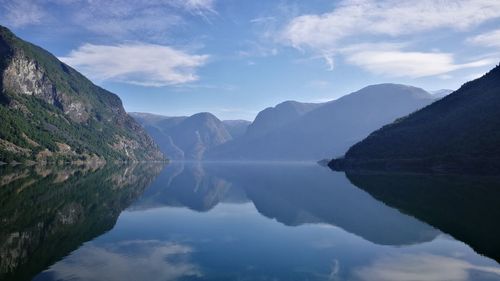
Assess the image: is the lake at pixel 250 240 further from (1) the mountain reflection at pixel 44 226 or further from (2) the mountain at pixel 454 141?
(2) the mountain at pixel 454 141

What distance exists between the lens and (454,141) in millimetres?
152750

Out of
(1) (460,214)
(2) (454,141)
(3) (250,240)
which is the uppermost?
(2) (454,141)

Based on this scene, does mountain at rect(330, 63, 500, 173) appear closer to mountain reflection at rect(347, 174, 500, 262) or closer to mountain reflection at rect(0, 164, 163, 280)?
mountain reflection at rect(347, 174, 500, 262)

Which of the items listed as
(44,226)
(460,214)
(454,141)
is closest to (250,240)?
(44,226)

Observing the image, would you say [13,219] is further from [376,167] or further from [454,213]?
[376,167]

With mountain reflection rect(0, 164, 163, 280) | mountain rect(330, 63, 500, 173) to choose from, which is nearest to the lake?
mountain reflection rect(0, 164, 163, 280)

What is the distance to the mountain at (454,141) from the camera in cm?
13525

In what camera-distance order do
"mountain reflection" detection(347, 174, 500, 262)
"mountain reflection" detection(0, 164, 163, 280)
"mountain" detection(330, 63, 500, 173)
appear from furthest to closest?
"mountain" detection(330, 63, 500, 173) → "mountain reflection" detection(347, 174, 500, 262) → "mountain reflection" detection(0, 164, 163, 280)

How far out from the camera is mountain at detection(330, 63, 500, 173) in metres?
135

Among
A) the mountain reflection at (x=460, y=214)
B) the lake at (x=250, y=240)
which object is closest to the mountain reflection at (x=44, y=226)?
the lake at (x=250, y=240)

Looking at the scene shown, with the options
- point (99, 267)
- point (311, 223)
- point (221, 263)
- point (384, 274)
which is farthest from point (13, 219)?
point (384, 274)

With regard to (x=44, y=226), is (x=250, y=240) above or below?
below

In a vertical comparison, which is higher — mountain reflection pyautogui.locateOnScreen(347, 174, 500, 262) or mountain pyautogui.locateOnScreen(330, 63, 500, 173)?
mountain pyautogui.locateOnScreen(330, 63, 500, 173)

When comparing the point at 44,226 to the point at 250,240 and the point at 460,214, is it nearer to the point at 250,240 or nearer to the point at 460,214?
the point at 250,240
